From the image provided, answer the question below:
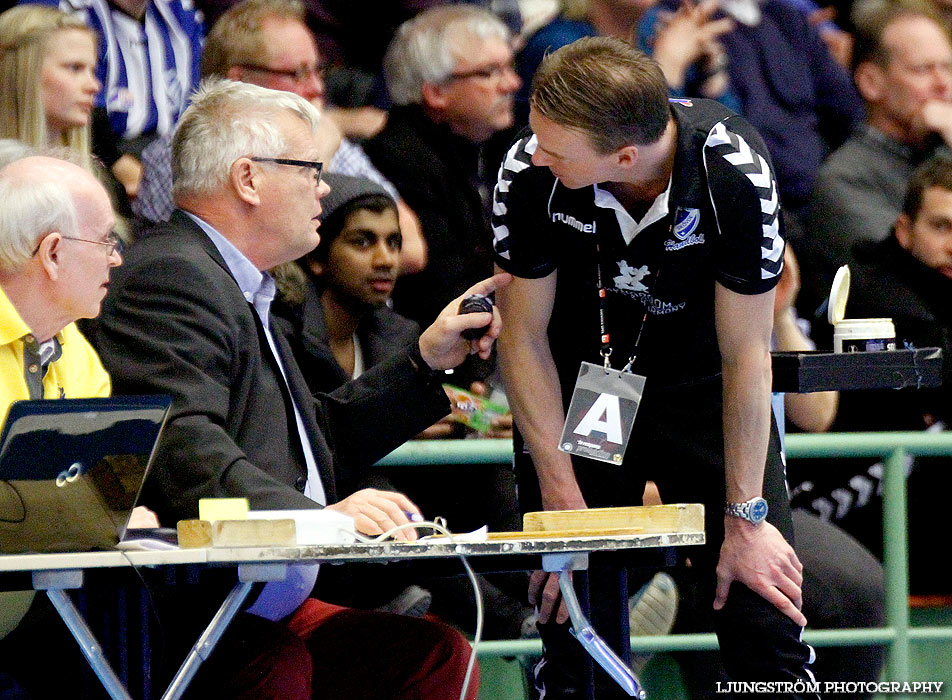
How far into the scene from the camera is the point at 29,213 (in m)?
2.64

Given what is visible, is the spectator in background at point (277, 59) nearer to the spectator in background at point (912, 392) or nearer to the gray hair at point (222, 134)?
the gray hair at point (222, 134)

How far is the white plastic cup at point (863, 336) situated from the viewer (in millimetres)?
3168

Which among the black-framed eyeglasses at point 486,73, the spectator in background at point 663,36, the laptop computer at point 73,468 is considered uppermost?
the spectator in background at point 663,36

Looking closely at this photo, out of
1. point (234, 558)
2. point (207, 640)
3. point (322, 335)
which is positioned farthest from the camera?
point (322, 335)

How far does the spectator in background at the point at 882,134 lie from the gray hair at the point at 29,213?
3045 mm

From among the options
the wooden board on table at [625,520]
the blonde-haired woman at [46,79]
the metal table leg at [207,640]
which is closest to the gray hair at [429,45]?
the blonde-haired woman at [46,79]

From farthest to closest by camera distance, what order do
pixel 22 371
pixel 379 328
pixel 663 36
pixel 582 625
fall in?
pixel 663 36 < pixel 379 328 < pixel 22 371 < pixel 582 625

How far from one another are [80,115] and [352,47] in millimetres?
1638

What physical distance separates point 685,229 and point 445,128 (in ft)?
6.64

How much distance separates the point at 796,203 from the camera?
5.65 metres

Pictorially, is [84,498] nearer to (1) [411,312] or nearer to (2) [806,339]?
(1) [411,312]

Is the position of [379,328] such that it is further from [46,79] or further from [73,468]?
[73,468]

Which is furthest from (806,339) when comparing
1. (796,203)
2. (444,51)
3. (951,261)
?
(444,51)

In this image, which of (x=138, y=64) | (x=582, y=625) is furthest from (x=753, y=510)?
(x=138, y=64)
